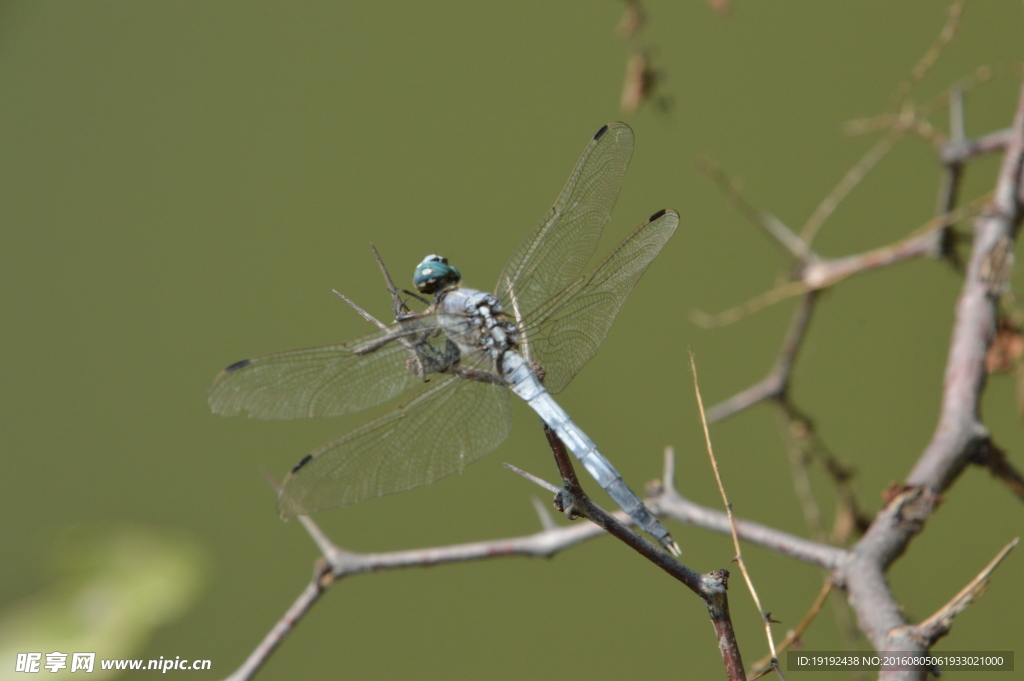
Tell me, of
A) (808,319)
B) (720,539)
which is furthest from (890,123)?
(720,539)

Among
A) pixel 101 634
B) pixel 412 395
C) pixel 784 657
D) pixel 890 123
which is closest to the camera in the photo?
pixel 412 395

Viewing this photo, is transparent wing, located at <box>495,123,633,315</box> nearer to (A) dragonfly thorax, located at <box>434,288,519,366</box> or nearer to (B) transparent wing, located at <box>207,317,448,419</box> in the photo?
(A) dragonfly thorax, located at <box>434,288,519,366</box>

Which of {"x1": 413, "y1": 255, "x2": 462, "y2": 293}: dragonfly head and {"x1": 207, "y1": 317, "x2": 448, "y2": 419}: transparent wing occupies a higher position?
{"x1": 413, "y1": 255, "x2": 462, "y2": 293}: dragonfly head

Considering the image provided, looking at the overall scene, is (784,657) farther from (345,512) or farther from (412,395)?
(345,512)

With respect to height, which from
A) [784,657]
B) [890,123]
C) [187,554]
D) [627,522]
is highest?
[890,123]

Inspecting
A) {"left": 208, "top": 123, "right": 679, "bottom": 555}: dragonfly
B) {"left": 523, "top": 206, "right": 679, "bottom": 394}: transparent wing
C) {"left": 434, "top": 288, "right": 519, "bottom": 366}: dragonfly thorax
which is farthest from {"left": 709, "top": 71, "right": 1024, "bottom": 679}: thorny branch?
{"left": 434, "top": 288, "right": 519, "bottom": 366}: dragonfly thorax

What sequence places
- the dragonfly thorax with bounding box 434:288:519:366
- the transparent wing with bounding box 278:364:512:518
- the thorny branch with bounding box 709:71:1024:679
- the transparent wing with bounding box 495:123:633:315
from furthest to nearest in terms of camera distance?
the transparent wing with bounding box 495:123:633:315 < the dragonfly thorax with bounding box 434:288:519:366 < the transparent wing with bounding box 278:364:512:518 < the thorny branch with bounding box 709:71:1024:679

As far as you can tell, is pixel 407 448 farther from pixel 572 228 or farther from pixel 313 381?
pixel 572 228
